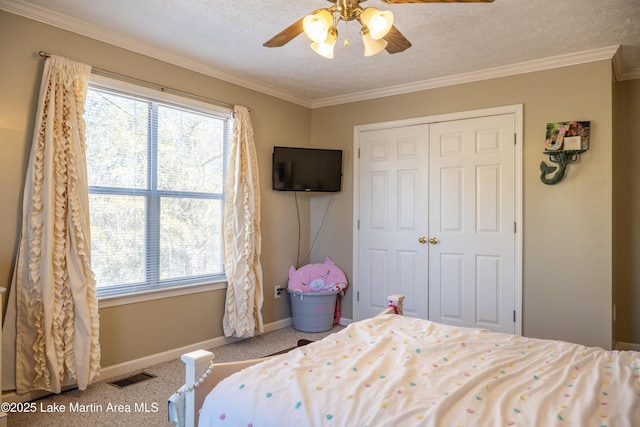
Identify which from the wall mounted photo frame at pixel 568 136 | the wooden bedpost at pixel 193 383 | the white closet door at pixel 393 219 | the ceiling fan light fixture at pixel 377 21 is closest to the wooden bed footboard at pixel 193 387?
the wooden bedpost at pixel 193 383

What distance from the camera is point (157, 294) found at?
3375mm

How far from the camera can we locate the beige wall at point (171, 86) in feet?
8.52

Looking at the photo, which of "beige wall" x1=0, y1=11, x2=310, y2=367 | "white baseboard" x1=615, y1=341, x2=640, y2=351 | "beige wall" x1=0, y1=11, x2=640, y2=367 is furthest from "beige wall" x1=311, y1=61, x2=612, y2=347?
"beige wall" x1=0, y1=11, x2=310, y2=367

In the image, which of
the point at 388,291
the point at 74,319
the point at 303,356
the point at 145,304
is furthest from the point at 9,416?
the point at 388,291

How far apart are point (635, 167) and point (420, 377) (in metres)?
3.34

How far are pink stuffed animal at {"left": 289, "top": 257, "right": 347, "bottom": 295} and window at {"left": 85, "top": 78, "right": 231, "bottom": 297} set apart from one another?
0.84 metres

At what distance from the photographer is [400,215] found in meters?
4.28

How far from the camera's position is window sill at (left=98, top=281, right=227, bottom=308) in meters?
3.05

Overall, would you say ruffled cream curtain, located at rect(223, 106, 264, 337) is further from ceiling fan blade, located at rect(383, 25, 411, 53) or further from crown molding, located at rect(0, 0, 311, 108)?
ceiling fan blade, located at rect(383, 25, 411, 53)

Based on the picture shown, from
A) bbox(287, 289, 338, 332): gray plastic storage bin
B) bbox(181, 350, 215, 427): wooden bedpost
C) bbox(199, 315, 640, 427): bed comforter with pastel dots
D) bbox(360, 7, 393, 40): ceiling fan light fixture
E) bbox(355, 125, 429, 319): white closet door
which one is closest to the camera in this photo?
bbox(199, 315, 640, 427): bed comforter with pastel dots

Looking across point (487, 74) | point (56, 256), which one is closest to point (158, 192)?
point (56, 256)

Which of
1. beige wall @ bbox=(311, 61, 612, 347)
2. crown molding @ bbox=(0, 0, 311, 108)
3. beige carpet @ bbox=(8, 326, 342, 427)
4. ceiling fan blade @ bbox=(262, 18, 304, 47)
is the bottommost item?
beige carpet @ bbox=(8, 326, 342, 427)

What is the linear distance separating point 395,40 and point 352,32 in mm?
856

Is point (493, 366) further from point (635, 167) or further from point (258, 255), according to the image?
point (635, 167)
